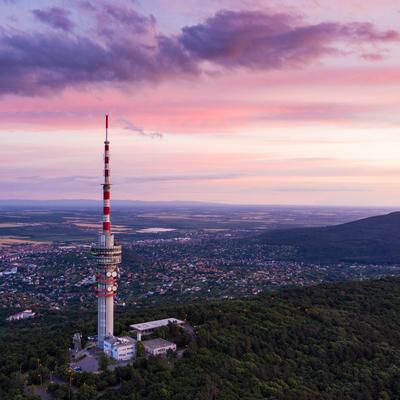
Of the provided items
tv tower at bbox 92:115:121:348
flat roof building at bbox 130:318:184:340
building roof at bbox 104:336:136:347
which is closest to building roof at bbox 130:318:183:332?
flat roof building at bbox 130:318:184:340

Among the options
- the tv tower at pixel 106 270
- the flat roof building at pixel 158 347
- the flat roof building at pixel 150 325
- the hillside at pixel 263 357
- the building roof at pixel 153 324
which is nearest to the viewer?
the hillside at pixel 263 357

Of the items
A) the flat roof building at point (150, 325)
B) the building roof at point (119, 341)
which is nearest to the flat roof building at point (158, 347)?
the building roof at point (119, 341)

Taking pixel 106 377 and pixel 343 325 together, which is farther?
pixel 343 325

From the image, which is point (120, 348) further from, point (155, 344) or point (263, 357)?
point (263, 357)

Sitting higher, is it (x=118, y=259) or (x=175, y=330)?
(x=118, y=259)

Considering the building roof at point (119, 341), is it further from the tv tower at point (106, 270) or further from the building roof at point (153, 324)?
the tv tower at point (106, 270)

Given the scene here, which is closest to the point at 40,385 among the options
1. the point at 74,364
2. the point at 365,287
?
the point at 74,364

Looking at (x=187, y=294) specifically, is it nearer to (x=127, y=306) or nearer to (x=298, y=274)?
(x=127, y=306)
